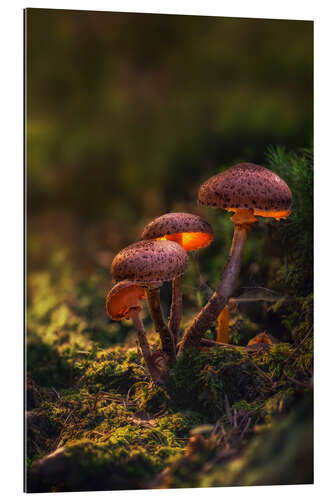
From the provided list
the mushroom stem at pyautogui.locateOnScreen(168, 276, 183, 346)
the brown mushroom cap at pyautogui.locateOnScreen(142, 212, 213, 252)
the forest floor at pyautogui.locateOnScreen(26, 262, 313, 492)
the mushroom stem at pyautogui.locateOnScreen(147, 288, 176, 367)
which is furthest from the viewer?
the mushroom stem at pyautogui.locateOnScreen(168, 276, 183, 346)

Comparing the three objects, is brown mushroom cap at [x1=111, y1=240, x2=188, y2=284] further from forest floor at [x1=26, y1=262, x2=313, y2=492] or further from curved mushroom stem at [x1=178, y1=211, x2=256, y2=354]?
forest floor at [x1=26, y1=262, x2=313, y2=492]

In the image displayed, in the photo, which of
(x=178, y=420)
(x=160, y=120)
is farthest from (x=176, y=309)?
(x=160, y=120)

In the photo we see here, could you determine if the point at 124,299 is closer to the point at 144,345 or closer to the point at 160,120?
the point at 144,345

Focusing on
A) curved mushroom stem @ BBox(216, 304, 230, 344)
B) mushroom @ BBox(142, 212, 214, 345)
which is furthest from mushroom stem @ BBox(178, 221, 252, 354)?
curved mushroom stem @ BBox(216, 304, 230, 344)

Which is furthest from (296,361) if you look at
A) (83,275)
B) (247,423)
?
(83,275)

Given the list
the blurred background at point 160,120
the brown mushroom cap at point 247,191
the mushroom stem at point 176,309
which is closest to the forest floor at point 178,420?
the mushroom stem at point 176,309

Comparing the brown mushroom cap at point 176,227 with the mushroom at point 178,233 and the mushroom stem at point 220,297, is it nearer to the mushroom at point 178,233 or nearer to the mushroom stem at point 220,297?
the mushroom at point 178,233

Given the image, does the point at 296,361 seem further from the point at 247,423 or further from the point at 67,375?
the point at 67,375
